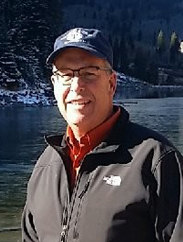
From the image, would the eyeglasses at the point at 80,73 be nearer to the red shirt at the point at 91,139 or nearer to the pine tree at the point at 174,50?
the red shirt at the point at 91,139

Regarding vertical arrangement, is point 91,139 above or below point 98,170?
above

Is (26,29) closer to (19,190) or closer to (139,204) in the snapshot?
(19,190)

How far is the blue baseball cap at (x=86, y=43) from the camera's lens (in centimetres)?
292

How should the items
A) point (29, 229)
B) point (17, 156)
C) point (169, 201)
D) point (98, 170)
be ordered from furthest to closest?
→ point (17, 156), point (29, 229), point (98, 170), point (169, 201)

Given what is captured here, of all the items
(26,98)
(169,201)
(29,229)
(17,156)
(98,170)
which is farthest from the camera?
(26,98)

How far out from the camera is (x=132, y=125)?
10.0 feet

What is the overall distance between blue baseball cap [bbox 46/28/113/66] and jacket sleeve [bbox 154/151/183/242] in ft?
1.78

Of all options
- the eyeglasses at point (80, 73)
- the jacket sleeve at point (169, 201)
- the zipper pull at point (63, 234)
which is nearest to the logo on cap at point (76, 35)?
the eyeglasses at point (80, 73)

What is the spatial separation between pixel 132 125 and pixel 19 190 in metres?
12.4

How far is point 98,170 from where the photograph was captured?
2918 millimetres

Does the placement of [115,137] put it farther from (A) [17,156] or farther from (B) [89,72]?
(A) [17,156]

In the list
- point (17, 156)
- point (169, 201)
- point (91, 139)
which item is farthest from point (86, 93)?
point (17, 156)

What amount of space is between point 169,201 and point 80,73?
691mm

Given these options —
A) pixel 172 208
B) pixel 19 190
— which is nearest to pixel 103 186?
pixel 172 208
